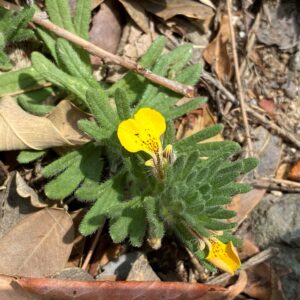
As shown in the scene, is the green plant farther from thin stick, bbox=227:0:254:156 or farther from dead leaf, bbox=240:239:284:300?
dead leaf, bbox=240:239:284:300

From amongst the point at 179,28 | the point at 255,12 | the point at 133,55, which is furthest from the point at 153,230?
Answer: the point at 255,12

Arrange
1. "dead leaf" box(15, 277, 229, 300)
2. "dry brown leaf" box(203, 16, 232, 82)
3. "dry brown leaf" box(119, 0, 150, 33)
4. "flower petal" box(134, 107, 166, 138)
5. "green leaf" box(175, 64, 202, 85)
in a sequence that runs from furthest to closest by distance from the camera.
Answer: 1. "dry brown leaf" box(203, 16, 232, 82)
2. "dry brown leaf" box(119, 0, 150, 33)
3. "green leaf" box(175, 64, 202, 85)
4. "flower petal" box(134, 107, 166, 138)
5. "dead leaf" box(15, 277, 229, 300)

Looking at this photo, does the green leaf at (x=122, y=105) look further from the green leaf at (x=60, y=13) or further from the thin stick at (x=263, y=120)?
the thin stick at (x=263, y=120)

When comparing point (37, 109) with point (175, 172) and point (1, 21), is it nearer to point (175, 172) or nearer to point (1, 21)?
point (1, 21)

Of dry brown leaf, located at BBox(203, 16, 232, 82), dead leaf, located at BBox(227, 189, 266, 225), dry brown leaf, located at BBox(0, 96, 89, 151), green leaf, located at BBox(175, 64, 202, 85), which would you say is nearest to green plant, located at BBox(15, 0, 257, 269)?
green leaf, located at BBox(175, 64, 202, 85)

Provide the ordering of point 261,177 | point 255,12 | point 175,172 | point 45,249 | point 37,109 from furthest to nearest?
1. point 255,12
2. point 261,177
3. point 37,109
4. point 45,249
5. point 175,172

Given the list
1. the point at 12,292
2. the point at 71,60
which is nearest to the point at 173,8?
the point at 71,60
